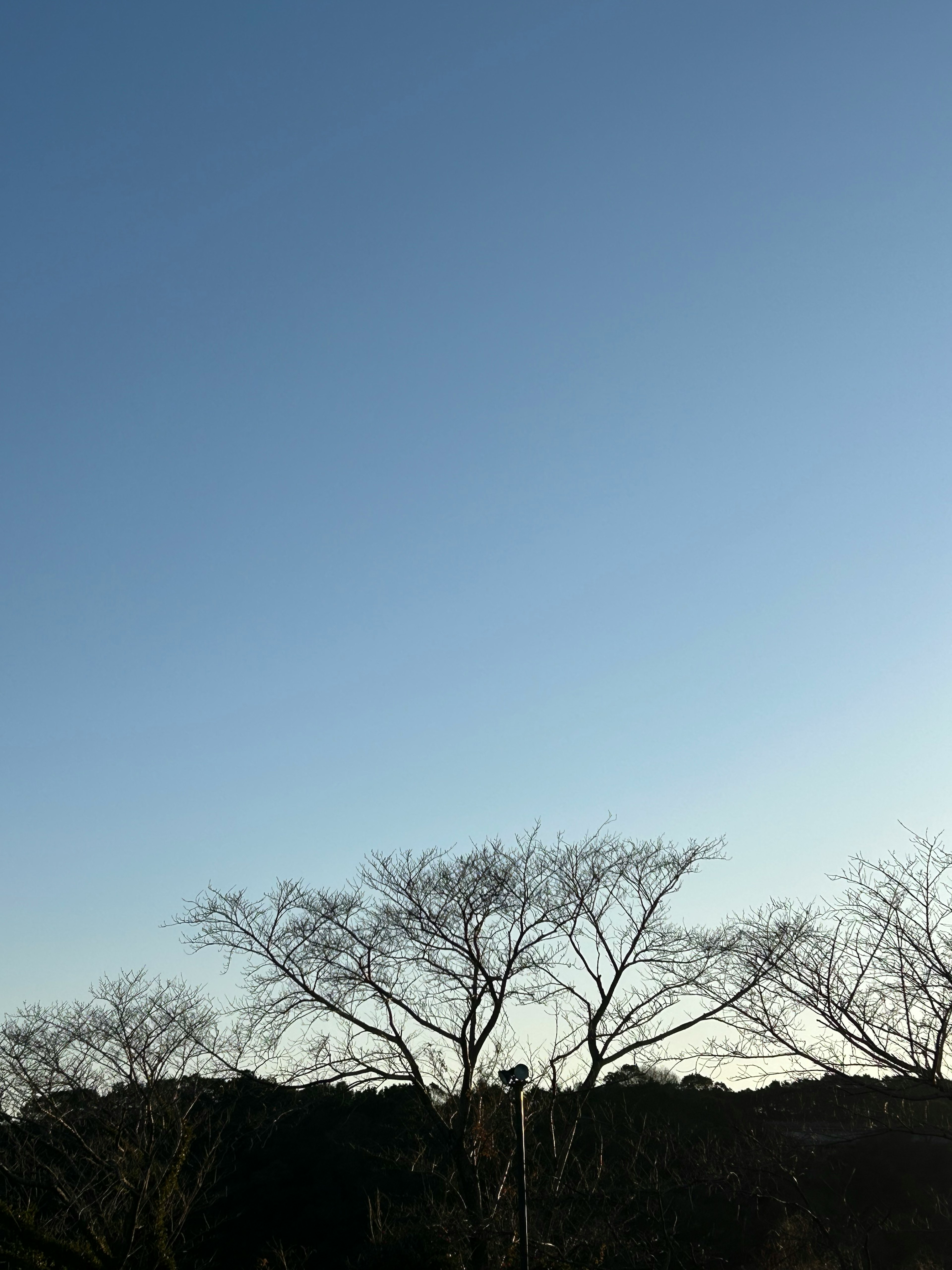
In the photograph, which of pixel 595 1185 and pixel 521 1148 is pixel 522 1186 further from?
pixel 595 1185

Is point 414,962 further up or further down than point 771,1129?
further up

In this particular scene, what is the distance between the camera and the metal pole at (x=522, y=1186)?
1645 centimetres

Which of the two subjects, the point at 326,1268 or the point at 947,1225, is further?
the point at 326,1268

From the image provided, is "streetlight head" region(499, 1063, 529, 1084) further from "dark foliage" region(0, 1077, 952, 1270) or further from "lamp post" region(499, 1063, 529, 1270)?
"dark foliage" region(0, 1077, 952, 1270)

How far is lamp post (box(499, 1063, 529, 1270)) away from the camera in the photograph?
16375mm

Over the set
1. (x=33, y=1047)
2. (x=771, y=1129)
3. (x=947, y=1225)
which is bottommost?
(x=947, y=1225)

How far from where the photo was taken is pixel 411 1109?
34781 millimetres

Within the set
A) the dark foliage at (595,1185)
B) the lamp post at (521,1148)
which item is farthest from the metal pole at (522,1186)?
the dark foliage at (595,1185)

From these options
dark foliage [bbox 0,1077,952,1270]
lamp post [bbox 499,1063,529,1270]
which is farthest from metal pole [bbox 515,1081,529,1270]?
dark foliage [bbox 0,1077,952,1270]

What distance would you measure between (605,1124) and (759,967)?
2571 centimetres

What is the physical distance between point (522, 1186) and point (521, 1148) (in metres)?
0.66

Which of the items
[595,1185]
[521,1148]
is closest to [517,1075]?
[521,1148]

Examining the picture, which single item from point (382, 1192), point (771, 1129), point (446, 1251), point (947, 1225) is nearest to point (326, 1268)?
point (382, 1192)

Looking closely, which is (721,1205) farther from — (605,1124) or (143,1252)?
(143,1252)
